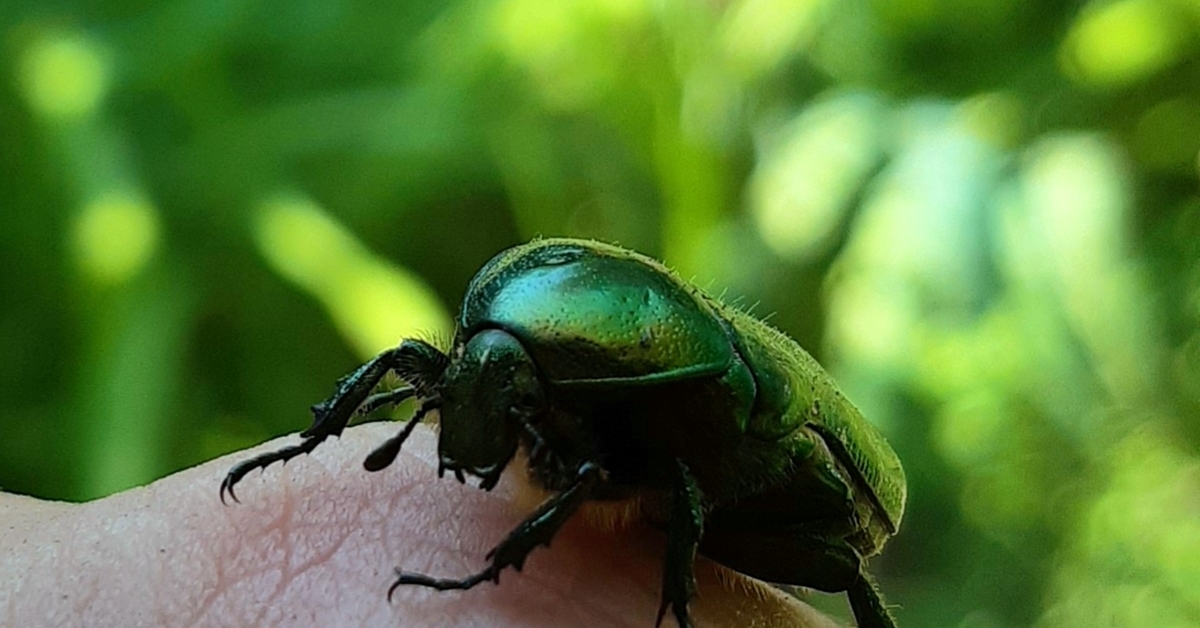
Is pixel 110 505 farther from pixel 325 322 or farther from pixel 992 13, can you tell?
pixel 992 13

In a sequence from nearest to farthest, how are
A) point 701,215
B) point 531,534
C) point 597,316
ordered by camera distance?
point 531,534, point 597,316, point 701,215

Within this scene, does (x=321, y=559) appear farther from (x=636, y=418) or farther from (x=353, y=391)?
(x=636, y=418)

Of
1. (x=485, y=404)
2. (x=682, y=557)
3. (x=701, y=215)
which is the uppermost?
(x=485, y=404)

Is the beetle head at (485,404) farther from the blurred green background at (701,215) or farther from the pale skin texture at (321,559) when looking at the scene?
the blurred green background at (701,215)

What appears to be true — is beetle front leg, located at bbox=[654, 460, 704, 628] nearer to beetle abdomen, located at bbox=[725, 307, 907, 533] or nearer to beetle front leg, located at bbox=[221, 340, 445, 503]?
beetle abdomen, located at bbox=[725, 307, 907, 533]

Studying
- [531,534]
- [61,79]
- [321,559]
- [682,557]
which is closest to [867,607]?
[682,557]

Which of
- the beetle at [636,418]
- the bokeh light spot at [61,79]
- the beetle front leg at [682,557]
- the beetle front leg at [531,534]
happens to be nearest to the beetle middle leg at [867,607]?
the beetle at [636,418]
